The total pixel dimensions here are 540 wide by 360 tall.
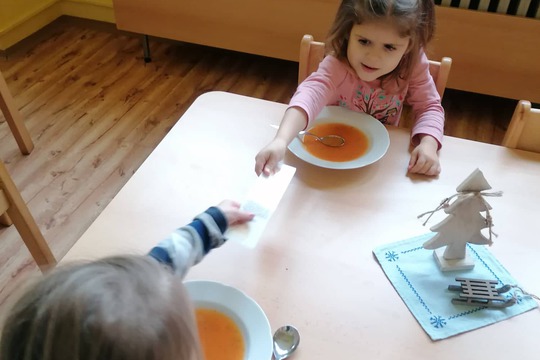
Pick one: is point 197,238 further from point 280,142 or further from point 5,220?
point 5,220

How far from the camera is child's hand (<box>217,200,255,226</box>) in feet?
2.41

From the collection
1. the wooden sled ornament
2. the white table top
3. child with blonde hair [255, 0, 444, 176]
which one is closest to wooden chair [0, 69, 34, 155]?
the white table top

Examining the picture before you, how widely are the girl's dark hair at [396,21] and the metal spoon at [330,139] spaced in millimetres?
193

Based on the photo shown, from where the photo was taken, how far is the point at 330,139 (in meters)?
0.96

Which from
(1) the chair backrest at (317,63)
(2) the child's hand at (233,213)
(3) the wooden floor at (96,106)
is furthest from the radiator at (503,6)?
(2) the child's hand at (233,213)

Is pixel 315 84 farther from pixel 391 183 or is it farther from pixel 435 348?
pixel 435 348

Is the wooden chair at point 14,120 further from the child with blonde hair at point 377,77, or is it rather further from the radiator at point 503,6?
the radiator at point 503,6

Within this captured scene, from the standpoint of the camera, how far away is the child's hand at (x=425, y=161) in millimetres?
876

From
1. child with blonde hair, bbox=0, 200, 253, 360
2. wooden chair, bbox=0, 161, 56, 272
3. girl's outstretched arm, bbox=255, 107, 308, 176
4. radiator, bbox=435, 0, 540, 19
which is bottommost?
wooden chair, bbox=0, 161, 56, 272

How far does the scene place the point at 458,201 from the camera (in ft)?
2.24

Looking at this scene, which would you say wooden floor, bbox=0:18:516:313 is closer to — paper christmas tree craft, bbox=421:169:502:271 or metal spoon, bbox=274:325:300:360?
metal spoon, bbox=274:325:300:360

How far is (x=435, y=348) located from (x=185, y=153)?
53cm

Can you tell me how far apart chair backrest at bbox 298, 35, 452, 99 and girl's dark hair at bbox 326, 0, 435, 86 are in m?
0.05

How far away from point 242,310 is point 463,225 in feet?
1.08
